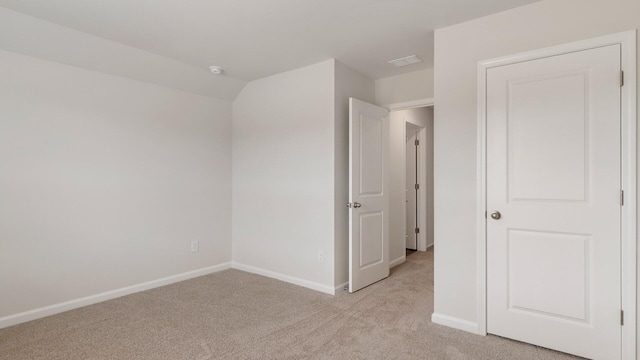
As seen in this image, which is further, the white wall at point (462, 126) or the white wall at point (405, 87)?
the white wall at point (405, 87)

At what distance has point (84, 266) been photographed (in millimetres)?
3117

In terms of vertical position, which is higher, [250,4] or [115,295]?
[250,4]

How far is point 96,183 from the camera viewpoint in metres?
3.21

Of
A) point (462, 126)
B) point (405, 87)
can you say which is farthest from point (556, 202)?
point (405, 87)

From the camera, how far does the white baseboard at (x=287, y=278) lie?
3.45m

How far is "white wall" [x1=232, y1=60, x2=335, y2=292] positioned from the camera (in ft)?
11.5

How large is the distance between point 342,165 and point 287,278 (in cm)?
148

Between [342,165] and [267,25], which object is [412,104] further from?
[267,25]

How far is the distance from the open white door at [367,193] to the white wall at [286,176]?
0.22 meters

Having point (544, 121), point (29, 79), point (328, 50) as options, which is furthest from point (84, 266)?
point (544, 121)

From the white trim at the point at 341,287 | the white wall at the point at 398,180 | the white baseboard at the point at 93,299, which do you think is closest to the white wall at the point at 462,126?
the white trim at the point at 341,287

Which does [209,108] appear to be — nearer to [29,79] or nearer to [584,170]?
[29,79]

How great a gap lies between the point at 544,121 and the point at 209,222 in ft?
12.1

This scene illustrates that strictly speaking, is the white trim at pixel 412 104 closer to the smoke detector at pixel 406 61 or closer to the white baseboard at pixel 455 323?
the smoke detector at pixel 406 61
